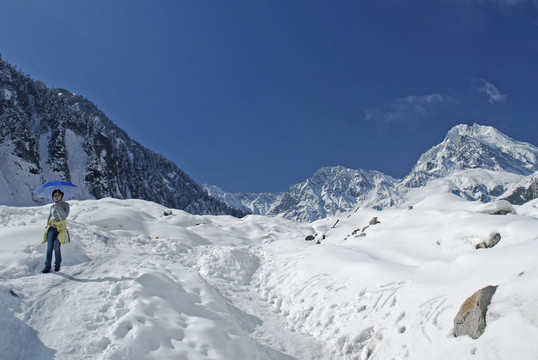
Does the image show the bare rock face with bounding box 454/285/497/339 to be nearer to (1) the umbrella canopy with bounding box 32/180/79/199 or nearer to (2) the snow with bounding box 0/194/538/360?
(2) the snow with bounding box 0/194/538/360

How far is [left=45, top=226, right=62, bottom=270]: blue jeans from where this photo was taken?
1049 cm

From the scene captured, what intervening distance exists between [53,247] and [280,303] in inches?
307

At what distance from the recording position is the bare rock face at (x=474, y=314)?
6480mm

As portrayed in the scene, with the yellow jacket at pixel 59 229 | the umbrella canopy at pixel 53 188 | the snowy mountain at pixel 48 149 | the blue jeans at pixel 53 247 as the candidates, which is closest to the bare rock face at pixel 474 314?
the blue jeans at pixel 53 247

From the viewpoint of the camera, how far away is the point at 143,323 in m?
7.59

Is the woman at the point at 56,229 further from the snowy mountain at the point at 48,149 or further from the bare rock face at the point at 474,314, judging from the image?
the snowy mountain at the point at 48,149

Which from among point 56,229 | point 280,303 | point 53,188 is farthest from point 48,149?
point 280,303

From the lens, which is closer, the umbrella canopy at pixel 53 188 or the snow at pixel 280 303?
the snow at pixel 280 303

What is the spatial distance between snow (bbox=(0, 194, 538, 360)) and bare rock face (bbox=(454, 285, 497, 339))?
13 cm

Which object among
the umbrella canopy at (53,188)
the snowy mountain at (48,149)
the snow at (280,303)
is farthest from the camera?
the snowy mountain at (48,149)

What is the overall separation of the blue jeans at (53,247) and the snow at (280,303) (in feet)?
1.55

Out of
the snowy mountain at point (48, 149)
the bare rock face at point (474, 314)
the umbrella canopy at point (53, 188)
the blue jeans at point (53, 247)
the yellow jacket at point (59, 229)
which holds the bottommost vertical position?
the bare rock face at point (474, 314)

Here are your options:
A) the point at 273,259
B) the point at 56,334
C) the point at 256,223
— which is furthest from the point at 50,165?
the point at 56,334

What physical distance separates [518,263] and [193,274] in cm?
985
